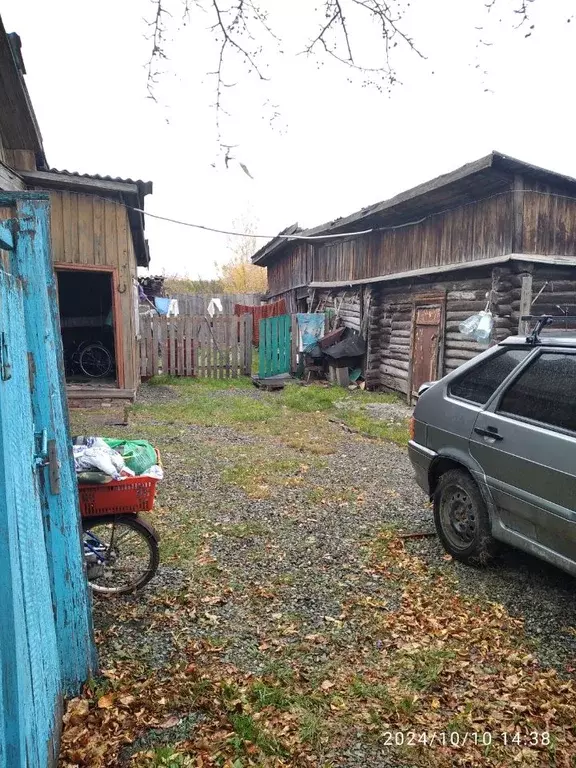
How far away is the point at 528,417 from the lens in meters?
3.46

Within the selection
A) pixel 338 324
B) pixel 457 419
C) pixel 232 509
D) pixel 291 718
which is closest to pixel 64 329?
pixel 338 324

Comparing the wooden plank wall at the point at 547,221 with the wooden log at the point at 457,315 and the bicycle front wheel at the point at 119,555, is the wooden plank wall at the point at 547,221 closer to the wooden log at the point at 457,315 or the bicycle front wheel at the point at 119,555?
the wooden log at the point at 457,315

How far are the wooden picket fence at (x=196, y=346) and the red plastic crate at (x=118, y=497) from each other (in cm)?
1112

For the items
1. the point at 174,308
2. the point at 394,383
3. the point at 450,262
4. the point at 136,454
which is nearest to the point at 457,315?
the point at 450,262

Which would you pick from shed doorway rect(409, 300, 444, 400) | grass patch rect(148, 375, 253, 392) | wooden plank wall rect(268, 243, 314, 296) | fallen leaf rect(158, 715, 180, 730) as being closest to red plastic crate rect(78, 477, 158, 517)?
fallen leaf rect(158, 715, 180, 730)

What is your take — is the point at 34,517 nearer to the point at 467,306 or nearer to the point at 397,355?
the point at 467,306

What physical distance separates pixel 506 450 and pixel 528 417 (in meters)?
0.27

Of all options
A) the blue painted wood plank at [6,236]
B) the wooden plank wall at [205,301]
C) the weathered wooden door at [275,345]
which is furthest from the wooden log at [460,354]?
the wooden plank wall at [205,301]

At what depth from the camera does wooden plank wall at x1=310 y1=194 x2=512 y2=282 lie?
8906 millimetres

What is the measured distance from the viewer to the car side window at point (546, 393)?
323cm

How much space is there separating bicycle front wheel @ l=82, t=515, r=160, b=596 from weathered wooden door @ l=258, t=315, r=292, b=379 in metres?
11.0

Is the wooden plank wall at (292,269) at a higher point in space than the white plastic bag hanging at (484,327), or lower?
higher

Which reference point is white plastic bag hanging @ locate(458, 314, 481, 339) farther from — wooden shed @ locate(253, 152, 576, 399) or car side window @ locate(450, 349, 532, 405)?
car side window @ locate(450, 349, 532, 405)

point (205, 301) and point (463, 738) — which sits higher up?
point (205, 301)
